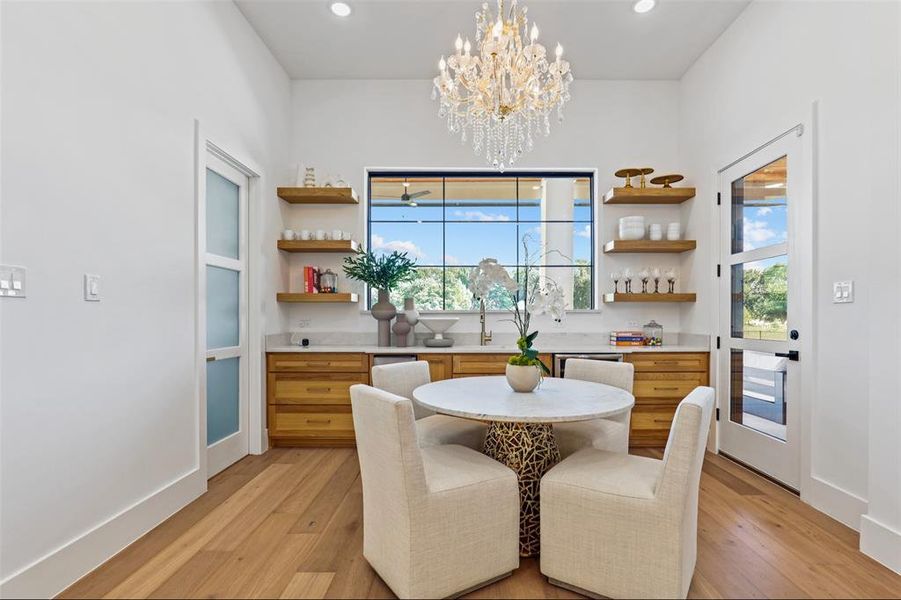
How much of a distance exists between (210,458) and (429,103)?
11.5 feet

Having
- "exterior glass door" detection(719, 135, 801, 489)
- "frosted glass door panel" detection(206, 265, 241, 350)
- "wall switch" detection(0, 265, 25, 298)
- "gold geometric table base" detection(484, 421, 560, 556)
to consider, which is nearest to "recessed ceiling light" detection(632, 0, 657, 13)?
"exterior glass door" detection(719, 135, 801, 489)

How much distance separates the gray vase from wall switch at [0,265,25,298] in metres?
2.46

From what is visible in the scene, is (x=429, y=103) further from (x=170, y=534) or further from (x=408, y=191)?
(x=170, y=534)

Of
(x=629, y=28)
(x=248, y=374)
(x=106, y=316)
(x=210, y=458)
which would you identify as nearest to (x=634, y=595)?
(x=106, y=316)

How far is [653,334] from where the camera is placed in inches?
162

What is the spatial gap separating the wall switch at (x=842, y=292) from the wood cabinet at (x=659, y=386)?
132 centimetres

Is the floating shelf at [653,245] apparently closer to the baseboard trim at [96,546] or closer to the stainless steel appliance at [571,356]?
the stainless steel appliance at [571,356]

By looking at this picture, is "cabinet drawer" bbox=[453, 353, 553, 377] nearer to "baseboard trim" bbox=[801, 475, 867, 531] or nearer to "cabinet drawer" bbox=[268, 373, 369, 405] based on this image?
"cabinet drawer" bbox=[268, 373, 369, 405]

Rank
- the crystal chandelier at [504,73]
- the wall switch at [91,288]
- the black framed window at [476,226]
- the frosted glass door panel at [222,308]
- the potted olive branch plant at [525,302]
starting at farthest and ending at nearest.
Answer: the black framed window at [476,226] → the frosted glass door panel at [222,308] → the crystal chandelier at [504,73] → the potted olive branch plant at [525,302] → the wall switch at [91,288]

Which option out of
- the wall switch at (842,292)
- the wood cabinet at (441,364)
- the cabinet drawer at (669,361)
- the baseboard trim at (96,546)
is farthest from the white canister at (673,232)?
the baseboard trim at (96,546)

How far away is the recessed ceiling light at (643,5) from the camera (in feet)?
10.6

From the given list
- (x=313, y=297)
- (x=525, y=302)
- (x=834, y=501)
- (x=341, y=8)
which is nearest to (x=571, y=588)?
(x=525, y=302)

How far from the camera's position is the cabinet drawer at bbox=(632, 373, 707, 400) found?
3660 millimetres

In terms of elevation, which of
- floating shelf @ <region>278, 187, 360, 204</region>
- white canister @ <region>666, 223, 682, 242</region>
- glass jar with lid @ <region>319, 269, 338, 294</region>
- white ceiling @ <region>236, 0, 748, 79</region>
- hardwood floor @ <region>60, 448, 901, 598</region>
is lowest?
hardwood floor @ <region>60, 448, 901, 598</region>
